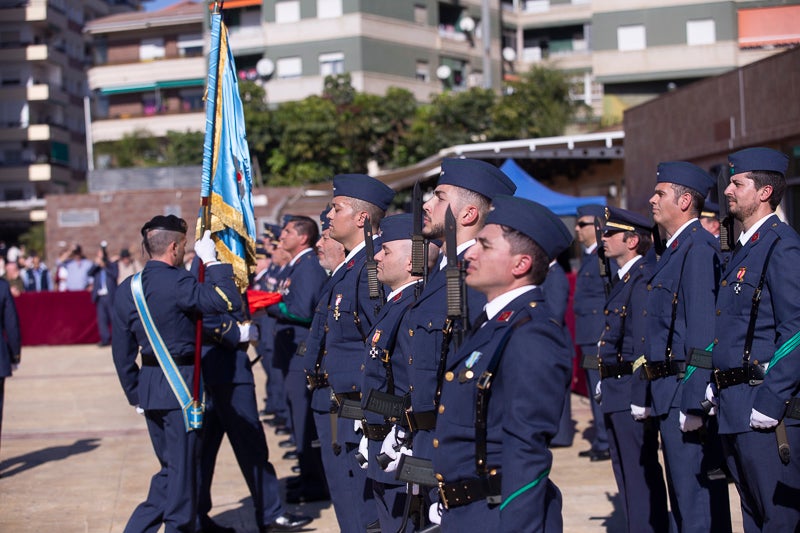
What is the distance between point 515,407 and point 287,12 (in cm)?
4592

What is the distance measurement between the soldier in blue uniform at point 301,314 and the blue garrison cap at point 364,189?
6.26ft

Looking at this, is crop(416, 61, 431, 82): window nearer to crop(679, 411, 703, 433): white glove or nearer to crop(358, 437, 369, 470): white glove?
crop(679, 411, 703, 433): white glove

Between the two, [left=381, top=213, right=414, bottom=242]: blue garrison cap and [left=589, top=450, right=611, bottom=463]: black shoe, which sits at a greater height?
[left=381, top=213, right=414, bottom=242]: blue garrison cap

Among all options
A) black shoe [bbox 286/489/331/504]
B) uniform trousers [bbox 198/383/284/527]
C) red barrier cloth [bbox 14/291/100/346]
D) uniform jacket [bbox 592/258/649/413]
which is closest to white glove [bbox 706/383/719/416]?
uniform jacket [bbox 592/258/649/413]

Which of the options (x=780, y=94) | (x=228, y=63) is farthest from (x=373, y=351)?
(x=780, y=94)

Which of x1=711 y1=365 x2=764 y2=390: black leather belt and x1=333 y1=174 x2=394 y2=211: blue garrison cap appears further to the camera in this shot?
x1=333 y1=174 x2=394 y2=211: blue garrison cap

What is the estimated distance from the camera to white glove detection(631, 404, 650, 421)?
20.4 ft

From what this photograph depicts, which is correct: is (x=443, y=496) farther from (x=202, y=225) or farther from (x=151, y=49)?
(x=151, y=49)

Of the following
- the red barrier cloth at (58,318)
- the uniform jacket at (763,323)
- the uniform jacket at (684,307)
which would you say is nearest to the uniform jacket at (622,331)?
the uniform jacket at (684,307)

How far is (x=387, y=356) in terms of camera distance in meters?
5.24

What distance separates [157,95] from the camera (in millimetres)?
56969

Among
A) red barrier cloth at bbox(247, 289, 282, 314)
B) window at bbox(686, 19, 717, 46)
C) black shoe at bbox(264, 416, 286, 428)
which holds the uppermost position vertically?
window at bbox(686, 19, 717, 46)

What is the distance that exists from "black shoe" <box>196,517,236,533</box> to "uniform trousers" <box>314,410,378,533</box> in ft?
5.30

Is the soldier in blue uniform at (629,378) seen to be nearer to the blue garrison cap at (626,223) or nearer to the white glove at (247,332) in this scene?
the blue garrison cap at (626,223)
